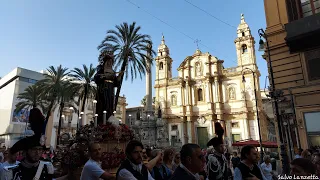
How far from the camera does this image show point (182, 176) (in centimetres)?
223

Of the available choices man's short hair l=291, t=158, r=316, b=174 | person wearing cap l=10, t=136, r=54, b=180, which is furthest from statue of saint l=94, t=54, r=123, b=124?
man's short hair l=291, t=158, r=316, b=174

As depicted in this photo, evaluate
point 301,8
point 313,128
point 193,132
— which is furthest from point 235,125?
point 301,8

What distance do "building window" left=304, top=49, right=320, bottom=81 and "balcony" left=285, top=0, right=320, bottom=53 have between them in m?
0.36

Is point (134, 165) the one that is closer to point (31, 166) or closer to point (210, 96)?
point (31, 166)

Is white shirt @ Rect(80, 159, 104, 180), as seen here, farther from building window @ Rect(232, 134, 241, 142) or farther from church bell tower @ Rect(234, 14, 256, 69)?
church bell tower @ Rect(234, 14, 256, 69)

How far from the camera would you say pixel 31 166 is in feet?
8.93

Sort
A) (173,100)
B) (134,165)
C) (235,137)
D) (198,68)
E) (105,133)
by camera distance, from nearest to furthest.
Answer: (134,165) < (105,133) < (235,137) < (198,68) < (173,100)

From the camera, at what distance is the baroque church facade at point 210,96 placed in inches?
1444

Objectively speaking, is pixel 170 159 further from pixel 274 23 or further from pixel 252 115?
pixel 252 115

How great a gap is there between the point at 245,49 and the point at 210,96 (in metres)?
10.2

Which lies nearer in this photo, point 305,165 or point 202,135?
point 305,165

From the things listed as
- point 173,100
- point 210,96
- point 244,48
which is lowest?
point 173,100

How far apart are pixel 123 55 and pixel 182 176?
1733 centimetres

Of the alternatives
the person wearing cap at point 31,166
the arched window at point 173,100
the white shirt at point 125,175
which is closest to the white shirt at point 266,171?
the white shirt at point 125,175
